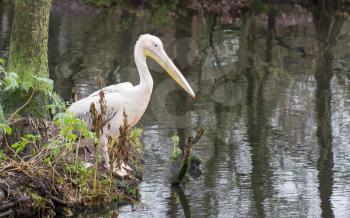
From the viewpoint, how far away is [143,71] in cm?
912

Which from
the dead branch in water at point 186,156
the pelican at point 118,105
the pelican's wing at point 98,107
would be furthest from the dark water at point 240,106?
the pelican's wing at point 98,107

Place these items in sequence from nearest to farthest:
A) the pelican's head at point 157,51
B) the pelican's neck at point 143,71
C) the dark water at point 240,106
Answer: the dark water at point 240,106 < the pelican's neck at point 143,71 < the pelican's head at point 157,51

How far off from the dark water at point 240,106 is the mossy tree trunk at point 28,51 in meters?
1.45

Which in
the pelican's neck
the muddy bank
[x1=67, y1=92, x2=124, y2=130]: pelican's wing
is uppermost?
the pelican's neck

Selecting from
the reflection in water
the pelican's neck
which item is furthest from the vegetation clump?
the reflection in water

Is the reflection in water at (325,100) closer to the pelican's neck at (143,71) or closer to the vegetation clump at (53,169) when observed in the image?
the vegetation clump at (53,169)

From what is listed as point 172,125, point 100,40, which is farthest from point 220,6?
point 172,125

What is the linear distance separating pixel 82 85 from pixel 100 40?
575 cm

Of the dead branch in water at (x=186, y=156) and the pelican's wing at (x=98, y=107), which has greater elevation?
the pelican's wing at (x=98, y=107)

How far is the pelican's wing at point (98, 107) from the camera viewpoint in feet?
29.2

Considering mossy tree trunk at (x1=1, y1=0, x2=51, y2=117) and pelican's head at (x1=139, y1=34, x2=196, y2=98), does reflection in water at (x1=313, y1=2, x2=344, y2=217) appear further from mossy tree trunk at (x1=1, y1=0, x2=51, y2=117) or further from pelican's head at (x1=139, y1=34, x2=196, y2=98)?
mossy tree trunk at (x1=1, y1=0, x2=51, y2=117)

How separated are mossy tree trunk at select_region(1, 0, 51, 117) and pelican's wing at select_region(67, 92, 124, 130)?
404 millimetres

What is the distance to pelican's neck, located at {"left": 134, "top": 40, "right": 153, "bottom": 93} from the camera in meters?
9.04

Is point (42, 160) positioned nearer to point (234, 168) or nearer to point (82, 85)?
point (234, 168)
